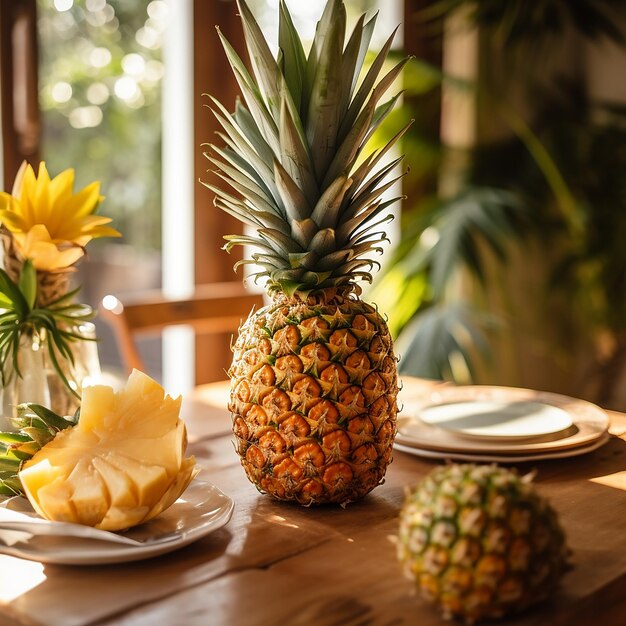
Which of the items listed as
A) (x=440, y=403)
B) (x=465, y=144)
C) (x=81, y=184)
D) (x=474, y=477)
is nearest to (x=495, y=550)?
(x=474, y=477)

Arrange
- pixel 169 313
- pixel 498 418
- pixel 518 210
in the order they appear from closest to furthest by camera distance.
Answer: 1. pixel 498 418
2. pixel 169 313
3. pixel 518 210

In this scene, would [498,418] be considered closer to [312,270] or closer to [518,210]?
[312,270]

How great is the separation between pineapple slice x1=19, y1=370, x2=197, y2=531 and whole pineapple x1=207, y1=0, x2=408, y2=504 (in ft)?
0.39

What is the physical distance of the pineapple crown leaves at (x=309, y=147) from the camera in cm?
95

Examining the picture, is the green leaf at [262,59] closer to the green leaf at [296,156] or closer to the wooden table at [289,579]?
the green leaf at [296,156]

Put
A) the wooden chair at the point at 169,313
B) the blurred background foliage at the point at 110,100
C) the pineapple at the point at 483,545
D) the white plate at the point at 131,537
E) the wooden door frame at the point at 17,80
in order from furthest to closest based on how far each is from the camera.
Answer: the blurred background foliage at the point at 110,100 < the wooden door frame at the point at 17,80 < the wooden chair at the point at 169,313 < the white plate at the point at 131,537 < the pineapple at the point at 483,545

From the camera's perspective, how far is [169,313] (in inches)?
83.0

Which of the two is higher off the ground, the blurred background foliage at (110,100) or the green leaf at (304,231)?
the blurred background foliage at (110,100)

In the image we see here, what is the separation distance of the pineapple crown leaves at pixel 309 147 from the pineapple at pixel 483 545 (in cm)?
34

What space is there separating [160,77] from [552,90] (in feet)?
5.99

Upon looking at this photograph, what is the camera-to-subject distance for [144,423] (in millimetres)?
924

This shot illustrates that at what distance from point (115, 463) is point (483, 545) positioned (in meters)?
0.39

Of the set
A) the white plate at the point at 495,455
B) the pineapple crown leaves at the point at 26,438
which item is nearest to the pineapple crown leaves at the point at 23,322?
the pineapple crown leaves at the point at 26,438

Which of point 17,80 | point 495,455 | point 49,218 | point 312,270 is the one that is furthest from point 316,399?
point 17,80
